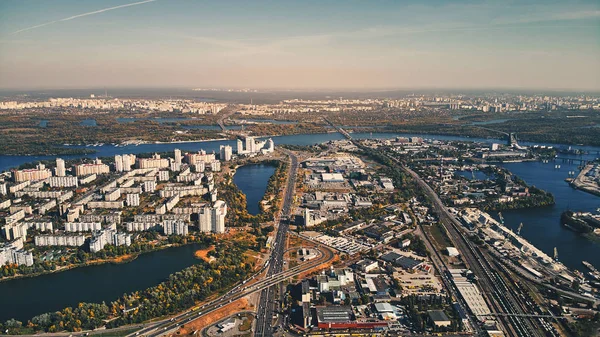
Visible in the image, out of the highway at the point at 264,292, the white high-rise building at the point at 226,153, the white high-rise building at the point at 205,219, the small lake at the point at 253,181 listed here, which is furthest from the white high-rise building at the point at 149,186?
the white high-rise building at the point at 226,153

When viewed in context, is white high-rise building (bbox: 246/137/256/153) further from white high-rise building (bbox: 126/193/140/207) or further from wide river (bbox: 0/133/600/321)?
white high-rise building (bbox: 126/193/140/207)

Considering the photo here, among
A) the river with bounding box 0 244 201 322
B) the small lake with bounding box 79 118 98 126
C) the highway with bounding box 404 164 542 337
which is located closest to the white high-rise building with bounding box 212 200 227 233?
the river with bounding box 0 244 201 322

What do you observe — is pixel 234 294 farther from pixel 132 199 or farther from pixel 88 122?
pixel 88 122

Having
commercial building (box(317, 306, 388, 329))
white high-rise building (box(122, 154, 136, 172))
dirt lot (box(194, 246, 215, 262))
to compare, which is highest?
white high-rise building (box(122, 154, 136, 172))

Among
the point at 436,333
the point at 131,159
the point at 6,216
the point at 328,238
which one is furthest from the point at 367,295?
the point at 131,159

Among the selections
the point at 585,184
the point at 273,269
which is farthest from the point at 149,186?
the point at 585,184

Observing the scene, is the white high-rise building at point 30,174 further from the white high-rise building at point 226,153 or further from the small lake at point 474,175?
the small lake at point 474,175
